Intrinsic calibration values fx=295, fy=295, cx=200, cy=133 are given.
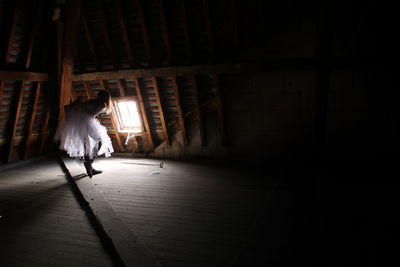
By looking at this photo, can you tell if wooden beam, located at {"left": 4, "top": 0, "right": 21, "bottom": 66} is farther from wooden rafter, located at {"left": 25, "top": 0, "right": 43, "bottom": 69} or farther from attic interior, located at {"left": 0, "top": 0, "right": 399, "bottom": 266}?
wooden rafter, located at {"left": 25, "top": 0, "right": 43, "bottom": 69}

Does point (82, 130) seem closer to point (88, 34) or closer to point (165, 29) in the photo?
point (88, 34)

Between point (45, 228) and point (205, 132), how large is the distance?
3265 millimetres

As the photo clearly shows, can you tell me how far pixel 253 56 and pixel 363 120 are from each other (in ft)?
6.52

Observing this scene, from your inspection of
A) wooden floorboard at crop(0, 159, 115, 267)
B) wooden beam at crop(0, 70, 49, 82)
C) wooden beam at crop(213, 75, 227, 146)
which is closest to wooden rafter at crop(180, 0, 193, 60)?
wooden beam at crop(213, 75, 227, 146)

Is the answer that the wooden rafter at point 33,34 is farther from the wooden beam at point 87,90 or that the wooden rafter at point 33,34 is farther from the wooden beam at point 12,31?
the wooden beam at point 87,90

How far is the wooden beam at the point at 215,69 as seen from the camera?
4.26 meters

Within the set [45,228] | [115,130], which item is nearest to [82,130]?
[115,130]

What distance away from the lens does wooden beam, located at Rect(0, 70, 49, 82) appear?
4.58 m

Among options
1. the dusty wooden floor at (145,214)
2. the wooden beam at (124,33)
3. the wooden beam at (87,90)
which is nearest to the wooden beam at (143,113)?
the wooden beam at (124,33)

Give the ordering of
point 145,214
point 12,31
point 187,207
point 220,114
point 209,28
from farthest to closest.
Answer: point 220,114
point 12,31
point 209,28
point 187,207
point 145,214

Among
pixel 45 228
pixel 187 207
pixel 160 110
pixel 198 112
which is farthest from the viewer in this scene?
pixel 160 110

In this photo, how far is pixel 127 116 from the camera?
609 centimetres

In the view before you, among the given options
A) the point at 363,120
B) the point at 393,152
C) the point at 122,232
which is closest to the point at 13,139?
the point at 122,232

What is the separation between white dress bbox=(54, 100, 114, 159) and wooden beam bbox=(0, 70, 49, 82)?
952mm
